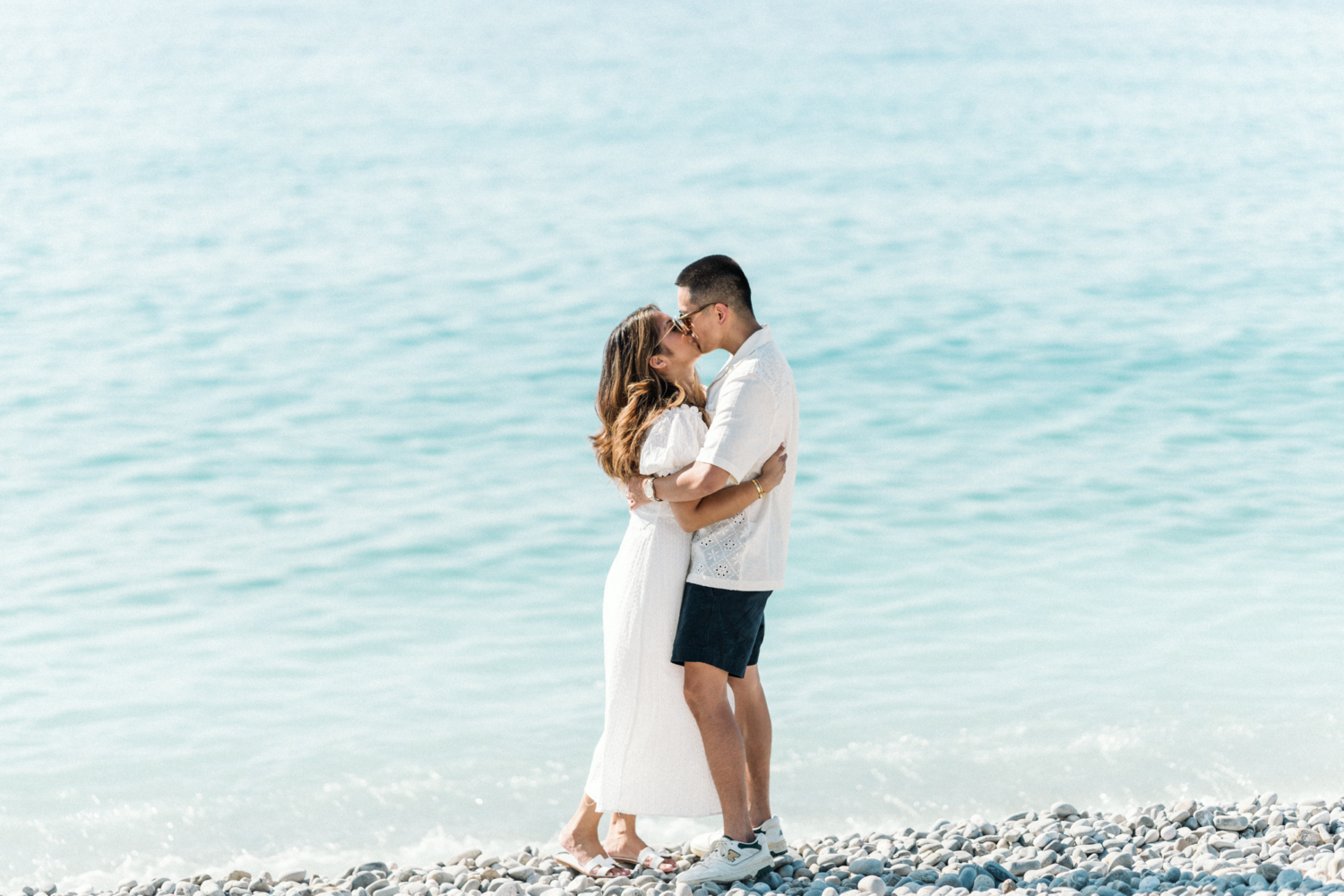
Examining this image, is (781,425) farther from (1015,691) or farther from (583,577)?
(583,577)

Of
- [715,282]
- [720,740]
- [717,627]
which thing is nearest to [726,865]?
[720,740]

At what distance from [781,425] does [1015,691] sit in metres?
3.36

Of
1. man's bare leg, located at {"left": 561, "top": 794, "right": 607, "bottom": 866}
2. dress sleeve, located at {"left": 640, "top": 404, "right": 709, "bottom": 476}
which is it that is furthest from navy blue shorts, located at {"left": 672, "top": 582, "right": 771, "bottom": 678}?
man's bare leg, located at {"left": 561, "top": 794, "right": 607, "bottom": 866}

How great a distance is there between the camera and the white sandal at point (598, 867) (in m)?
4.11

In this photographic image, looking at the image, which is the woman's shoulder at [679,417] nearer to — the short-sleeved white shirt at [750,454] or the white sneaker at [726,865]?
the short-sleeved white shirt at [750,454]

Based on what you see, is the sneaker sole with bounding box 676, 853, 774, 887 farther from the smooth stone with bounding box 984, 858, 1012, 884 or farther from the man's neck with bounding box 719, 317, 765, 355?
the man's neck with bounding box 719, 317, 765, 355

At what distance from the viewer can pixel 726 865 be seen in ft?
12.8

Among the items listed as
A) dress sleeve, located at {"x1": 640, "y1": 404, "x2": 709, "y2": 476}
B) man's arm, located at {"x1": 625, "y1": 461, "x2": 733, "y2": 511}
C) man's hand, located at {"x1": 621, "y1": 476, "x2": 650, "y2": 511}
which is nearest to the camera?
man's arm, located at {"x1": 625, "y1": 461, "x2": 733, "y2": 511}

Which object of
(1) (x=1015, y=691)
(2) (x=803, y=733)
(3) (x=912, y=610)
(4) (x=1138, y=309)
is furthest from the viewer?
(4) (x=1138, y=309)

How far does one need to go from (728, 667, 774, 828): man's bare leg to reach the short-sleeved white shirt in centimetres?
35

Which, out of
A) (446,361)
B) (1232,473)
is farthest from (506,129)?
(1232,473)

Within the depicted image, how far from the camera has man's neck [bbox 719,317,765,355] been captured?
12.9 ft

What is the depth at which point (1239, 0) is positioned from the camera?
35312mm

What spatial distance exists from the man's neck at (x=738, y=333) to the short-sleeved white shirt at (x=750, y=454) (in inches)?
0.8
